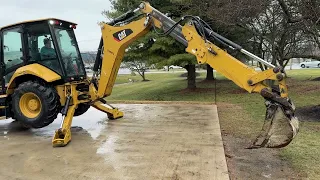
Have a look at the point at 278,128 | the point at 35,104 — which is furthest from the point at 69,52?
the point at 278,128

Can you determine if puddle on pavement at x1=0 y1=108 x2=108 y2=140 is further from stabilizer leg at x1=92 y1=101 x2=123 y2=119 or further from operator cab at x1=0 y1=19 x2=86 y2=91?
operator cab at x1=0 y1=19 x2=86 y2=91

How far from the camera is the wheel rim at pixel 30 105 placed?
22.1ft

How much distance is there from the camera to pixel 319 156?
18.1ft

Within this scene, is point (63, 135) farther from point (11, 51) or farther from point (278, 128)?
point (278, 128)

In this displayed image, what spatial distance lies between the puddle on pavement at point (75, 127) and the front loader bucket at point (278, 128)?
3063 millimetres

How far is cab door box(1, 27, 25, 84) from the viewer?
23.0ft

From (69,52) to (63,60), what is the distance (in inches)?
17.1

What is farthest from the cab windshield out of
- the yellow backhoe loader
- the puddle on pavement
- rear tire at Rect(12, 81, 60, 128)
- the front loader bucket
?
the front loader bucket

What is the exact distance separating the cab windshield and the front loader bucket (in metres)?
3.92

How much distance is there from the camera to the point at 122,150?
18.0 feet

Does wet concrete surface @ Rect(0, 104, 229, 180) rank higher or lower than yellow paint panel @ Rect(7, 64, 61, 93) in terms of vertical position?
lower

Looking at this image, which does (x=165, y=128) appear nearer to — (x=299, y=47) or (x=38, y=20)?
(x=38, y=20)

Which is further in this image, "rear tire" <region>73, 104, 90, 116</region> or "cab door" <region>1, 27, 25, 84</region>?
Result: "rear tire" <region>73, 104, 90, 116</region>

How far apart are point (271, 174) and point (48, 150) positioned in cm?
344
